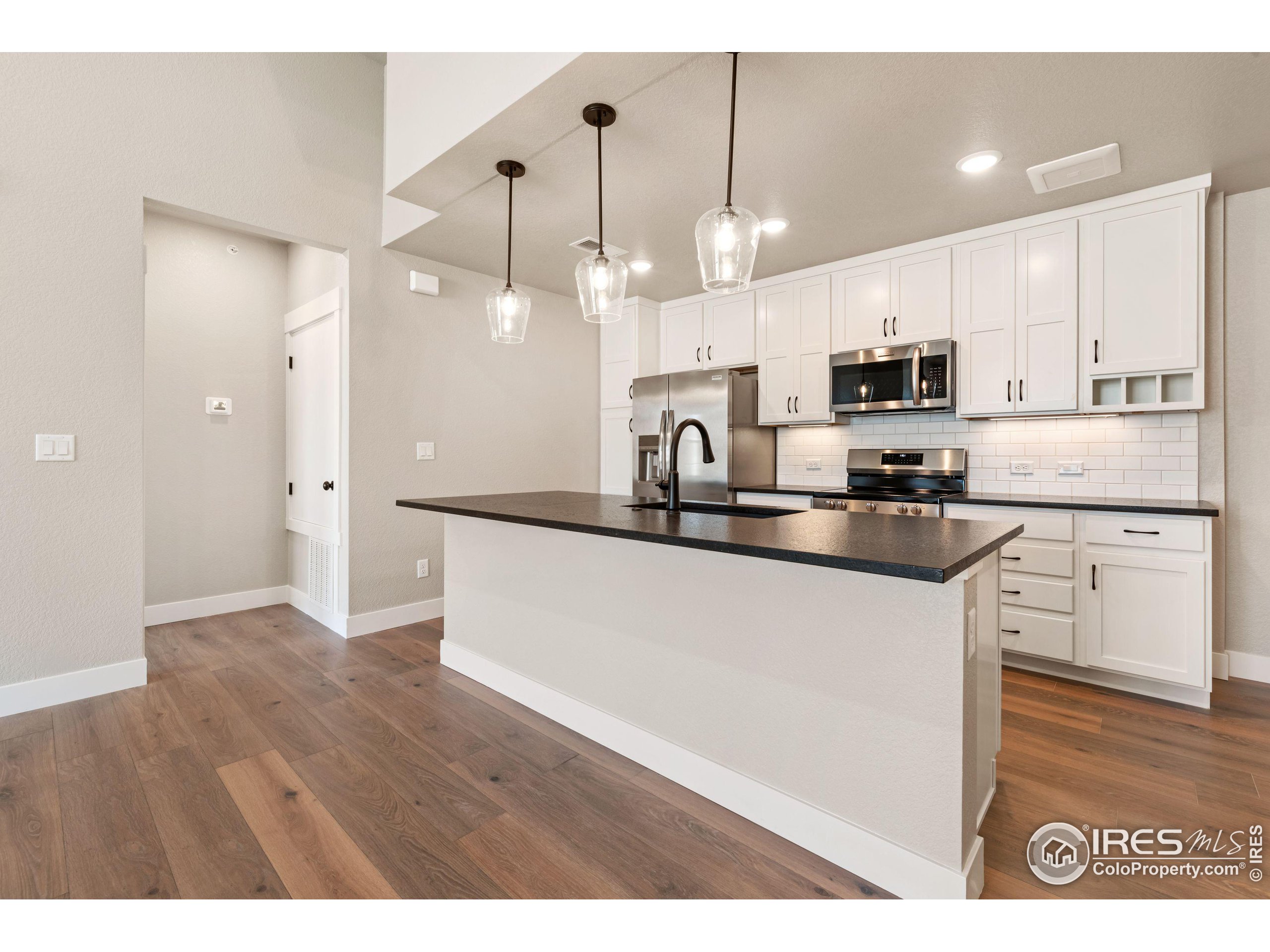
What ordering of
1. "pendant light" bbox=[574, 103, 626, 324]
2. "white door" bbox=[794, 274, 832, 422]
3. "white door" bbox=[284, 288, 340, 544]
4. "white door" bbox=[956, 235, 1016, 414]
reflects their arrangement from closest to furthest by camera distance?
Answer: "pendant light" bbox=[574, 103, 626, 324] < "white door" bbox=[956, 235, 1016, 414] < "white door" bbox=[284, 288, 340, 544] < "white door" bbox=[794, 274, 832, 422]

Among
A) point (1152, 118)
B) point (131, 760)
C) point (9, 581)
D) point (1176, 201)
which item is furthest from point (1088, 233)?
point (9, 581)

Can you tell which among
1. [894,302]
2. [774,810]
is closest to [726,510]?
[774,810]

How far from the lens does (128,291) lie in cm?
278

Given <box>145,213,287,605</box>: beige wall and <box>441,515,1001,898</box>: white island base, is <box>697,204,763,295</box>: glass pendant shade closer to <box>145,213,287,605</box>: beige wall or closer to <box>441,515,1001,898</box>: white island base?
<box>441,515,1001,898</box>: white island base

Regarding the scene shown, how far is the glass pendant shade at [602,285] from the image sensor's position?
2.09m

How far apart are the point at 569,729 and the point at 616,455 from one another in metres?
2.98

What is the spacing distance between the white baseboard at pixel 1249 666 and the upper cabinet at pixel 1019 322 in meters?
1.46

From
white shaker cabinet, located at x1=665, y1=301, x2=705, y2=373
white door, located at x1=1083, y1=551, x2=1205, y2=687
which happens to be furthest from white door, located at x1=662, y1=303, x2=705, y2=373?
white door, located at x1=1083, y1=551, x2=1205, y2=687

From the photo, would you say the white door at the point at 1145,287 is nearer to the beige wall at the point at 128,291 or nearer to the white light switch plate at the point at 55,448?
the beige wall at the point at 128,291

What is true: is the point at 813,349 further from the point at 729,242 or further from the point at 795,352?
the point at 729,242

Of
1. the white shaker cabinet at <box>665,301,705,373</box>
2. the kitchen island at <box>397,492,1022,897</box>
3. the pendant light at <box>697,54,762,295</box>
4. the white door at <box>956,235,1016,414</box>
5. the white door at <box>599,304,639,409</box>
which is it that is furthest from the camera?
the white door at <box>599,304,639,409</box>

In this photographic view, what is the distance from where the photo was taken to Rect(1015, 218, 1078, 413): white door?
3074 millimetres

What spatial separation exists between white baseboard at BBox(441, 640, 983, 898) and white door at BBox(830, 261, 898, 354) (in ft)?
9.33

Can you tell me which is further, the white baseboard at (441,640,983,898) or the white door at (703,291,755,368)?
the white door at (703,291,755,368)
